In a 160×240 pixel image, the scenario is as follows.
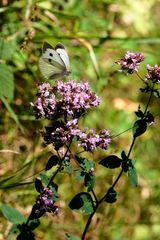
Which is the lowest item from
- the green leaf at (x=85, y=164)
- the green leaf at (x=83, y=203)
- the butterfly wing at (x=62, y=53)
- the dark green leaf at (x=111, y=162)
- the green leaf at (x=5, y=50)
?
the green leaf at (x=83, y=203)

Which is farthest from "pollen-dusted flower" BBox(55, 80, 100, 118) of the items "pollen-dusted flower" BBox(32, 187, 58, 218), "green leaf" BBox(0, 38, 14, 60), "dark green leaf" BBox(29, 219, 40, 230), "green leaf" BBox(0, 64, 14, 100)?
"green leaf" BBox(0, 38, 14, 60)

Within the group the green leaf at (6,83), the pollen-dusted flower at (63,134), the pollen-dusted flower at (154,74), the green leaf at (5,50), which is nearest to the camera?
the pollen-dusted flower at (63,134)

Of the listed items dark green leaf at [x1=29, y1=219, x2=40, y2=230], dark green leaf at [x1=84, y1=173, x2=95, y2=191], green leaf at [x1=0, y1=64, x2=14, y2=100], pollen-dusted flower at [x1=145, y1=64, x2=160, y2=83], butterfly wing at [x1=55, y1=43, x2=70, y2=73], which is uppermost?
green leaf at [x1=0, y1=64, x2=14, y2=100]

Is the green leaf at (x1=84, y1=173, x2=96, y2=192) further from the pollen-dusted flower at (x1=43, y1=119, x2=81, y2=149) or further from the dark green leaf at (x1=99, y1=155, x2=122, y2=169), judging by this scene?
the pollen-dusted flower at (x1=43, y1=119, x2=81, y2=149)

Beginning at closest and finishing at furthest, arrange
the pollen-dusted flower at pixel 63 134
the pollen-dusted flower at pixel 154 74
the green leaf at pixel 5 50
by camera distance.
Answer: the pollen-dusted flower at pixel 63 134
the pollen-dusted flower at pixel 154 74
the green leaf at pixel 5 50

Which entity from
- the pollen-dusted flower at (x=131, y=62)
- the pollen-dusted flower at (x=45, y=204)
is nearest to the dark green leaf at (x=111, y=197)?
the pollen-dusted flower at (x=45, y=204)

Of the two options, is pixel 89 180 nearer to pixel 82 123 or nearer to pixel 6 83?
pixel 6 83

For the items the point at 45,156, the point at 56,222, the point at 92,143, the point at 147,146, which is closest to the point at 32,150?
the point at 45,156

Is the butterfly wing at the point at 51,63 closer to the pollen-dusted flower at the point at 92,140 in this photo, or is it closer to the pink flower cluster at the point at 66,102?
the pink flower cluster at the point at 66,102

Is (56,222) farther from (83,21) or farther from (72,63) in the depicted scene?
(83,21)
